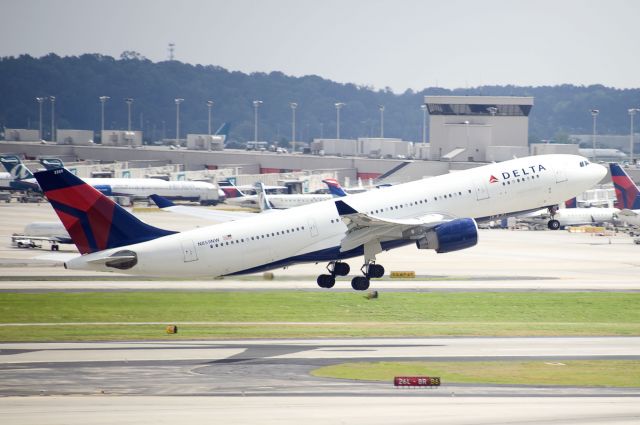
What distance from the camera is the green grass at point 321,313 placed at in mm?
70375

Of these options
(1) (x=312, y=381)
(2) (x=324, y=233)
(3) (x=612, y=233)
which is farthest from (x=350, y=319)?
(3) (x=612, y=233)

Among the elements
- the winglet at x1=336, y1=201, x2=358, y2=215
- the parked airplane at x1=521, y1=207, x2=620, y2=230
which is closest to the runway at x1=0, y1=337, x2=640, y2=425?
the winglet at x1=336, y1=201, x2=358, y2=215

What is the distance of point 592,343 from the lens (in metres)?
66.5

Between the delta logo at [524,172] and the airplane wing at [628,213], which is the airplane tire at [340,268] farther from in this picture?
the airplane wing at [628,213]

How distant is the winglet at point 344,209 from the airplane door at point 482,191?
10.7 metres

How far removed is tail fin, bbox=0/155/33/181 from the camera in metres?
189

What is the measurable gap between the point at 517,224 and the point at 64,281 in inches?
3231

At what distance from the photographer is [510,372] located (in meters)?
57.2

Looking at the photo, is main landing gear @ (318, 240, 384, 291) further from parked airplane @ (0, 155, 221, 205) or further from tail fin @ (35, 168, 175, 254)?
parked airplane @ (0, 155, 221, 205)

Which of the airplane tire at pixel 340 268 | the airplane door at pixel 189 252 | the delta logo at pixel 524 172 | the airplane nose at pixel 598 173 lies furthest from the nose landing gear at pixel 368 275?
the airplane nose at pixel 598 173

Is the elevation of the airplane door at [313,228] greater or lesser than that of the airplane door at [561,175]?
lesser

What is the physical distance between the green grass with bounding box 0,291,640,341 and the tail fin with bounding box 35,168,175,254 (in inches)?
234

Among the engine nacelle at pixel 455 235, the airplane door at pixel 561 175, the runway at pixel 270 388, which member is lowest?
the runway at pixel 270 388

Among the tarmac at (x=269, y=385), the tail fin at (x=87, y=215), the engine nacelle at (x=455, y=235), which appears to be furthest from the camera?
the engine nacelle at (x=455, y=235)
